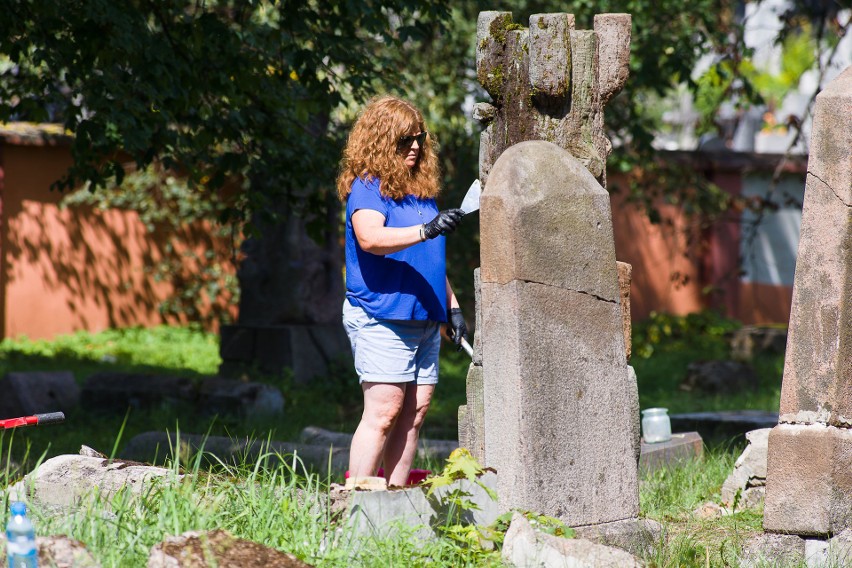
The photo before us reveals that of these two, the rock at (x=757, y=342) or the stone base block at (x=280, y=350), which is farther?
the rock at (x=757, y=342)

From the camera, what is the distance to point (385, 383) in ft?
14.3

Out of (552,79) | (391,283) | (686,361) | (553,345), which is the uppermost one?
(552,79)

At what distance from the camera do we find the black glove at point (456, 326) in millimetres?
4652

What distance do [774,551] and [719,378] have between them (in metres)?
7.13

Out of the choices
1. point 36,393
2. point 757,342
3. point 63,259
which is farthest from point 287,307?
point 757,342

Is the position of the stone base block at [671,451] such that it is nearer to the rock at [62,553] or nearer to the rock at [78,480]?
the rock at [78,480]

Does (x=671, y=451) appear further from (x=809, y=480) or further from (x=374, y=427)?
(x=374, y=427)

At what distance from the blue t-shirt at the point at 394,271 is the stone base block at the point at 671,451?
221cm

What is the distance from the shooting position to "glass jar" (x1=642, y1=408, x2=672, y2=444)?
6660 millimetres

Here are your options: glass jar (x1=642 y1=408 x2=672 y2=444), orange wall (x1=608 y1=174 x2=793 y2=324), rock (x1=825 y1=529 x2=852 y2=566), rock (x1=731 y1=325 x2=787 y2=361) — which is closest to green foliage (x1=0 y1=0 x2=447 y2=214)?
glass jar (x1=642 y1=408 x2=672 y2=444)

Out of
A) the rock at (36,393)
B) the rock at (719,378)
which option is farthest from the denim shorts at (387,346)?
the rock at (719,378)

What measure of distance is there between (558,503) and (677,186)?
33.3 feet

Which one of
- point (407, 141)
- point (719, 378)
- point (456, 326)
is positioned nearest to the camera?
point (407, 141)

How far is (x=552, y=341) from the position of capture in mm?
3736
